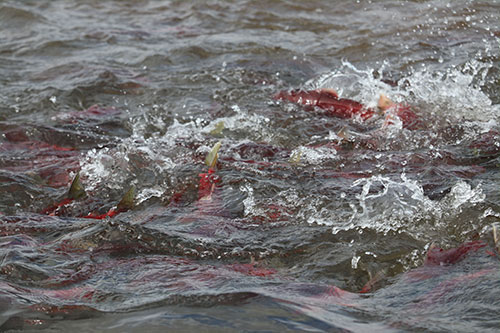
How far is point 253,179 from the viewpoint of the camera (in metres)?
3.35

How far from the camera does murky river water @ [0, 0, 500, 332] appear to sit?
2148 mm

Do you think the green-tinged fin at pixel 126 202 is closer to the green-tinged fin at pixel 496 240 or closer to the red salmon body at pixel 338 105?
the green-tinged fin at pixel 496 240

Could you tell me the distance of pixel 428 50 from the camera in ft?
18.9

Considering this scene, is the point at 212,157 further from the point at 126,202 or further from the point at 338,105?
the point at 338,105

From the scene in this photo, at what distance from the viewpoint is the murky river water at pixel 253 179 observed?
2148 millimetres

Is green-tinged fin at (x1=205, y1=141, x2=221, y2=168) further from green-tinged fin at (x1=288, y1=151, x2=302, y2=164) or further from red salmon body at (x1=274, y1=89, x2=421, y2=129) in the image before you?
red salmon body at (x1=274, y1=89, x2=421, y2=129)

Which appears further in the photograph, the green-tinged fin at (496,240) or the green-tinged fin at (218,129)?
the green-tinged fin at (218,129)

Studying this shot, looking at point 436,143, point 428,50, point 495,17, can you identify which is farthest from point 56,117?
point 495,17

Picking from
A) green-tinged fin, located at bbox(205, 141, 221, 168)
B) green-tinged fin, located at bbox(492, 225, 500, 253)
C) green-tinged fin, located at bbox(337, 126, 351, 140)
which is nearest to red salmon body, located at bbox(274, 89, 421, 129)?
green-tinged fin, located at bbox(337, 126, 351, 140)

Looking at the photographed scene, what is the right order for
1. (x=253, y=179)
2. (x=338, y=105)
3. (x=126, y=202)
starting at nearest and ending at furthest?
(x=126, y=202) → (x=253, y=179) → (x=338, y=105)

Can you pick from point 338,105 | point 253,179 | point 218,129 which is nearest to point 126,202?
point 253,179

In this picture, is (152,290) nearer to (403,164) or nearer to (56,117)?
(403,164)

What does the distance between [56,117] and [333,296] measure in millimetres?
2948

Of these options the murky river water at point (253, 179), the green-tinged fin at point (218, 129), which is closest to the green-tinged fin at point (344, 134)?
the murky river water at point (253, 179)
